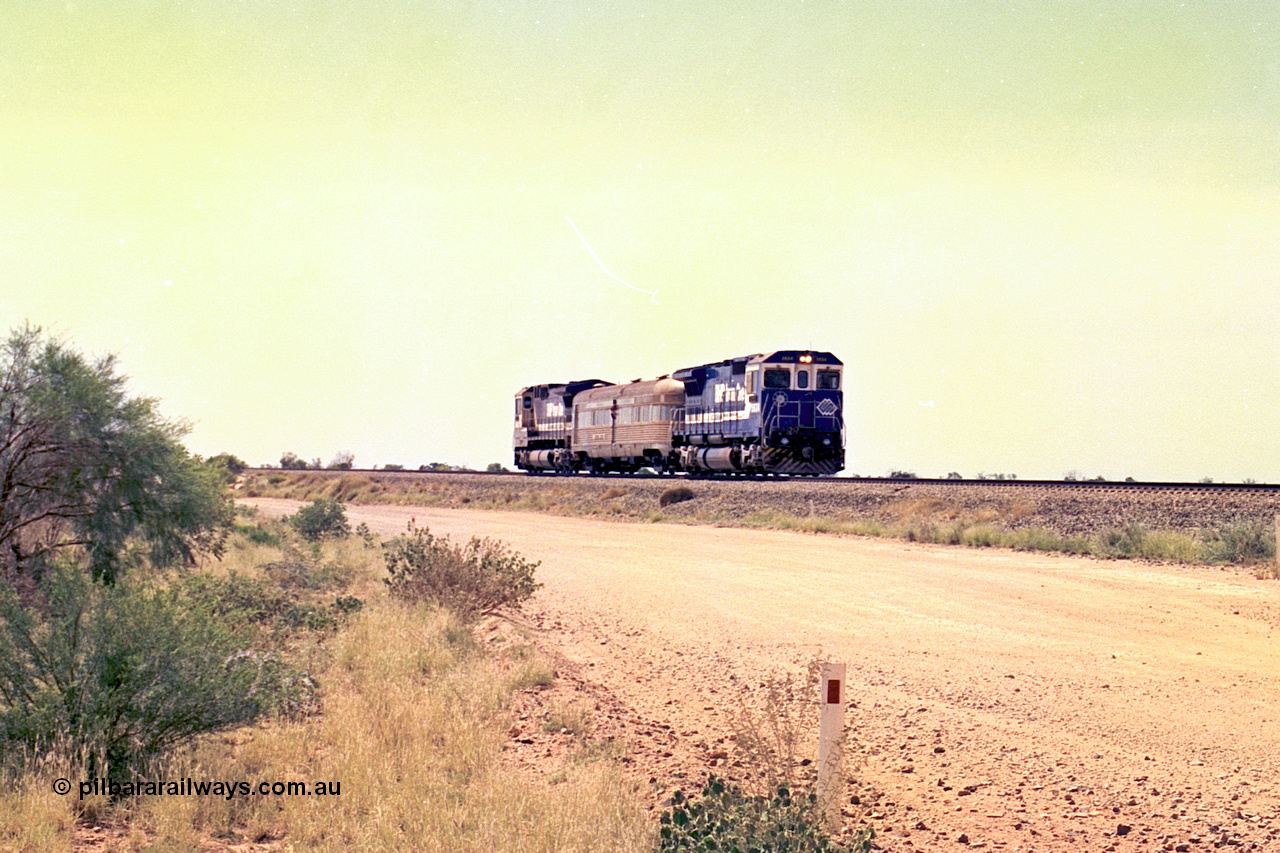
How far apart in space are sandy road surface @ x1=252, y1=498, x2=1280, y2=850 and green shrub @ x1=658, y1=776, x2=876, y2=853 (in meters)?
0.60

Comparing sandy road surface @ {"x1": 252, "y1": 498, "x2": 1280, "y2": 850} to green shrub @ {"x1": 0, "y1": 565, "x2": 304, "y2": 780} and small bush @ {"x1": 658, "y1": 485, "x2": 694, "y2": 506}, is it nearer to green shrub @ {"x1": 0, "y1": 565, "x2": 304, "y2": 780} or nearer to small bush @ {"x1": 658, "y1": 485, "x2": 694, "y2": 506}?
green shrub @ {"x1": 0, "y1": 565, "x2": 304, "y2": 780}

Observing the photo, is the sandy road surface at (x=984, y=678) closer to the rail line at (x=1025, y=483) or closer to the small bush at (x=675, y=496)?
the rail line at (x=1025, y=483)

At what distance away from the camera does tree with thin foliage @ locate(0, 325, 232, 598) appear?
46.3 feet

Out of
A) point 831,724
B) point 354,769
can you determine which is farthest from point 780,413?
point 831,724

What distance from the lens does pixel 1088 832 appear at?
7.21 meters

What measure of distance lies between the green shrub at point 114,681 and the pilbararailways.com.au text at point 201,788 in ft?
0.65

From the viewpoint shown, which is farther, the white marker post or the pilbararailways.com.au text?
the pilbararailways.com.au text

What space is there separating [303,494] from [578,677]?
55842 mm

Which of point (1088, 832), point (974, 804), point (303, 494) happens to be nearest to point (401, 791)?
point (974, 804)

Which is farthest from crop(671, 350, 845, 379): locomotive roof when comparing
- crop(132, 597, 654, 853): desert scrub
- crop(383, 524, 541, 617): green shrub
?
crop(132, 597, 654, 853): desert scrub

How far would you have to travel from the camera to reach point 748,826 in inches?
271

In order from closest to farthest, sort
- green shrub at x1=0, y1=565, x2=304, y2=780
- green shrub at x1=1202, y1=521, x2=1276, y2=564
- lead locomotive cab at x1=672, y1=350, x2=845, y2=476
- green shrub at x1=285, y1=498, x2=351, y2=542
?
green shrub at x1=0, y1=565, x2=304, y2=780
green shrub at x1=1202, y1=521, x2=1276, y2=564
green shrub at x1=285, y1=498, x2=351, y2=542
lead locomotive cab at x1=672, y1=350, x2=845, y2=476

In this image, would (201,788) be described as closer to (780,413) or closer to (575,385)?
(780,413)

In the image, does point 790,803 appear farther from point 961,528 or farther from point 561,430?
point 561,430
